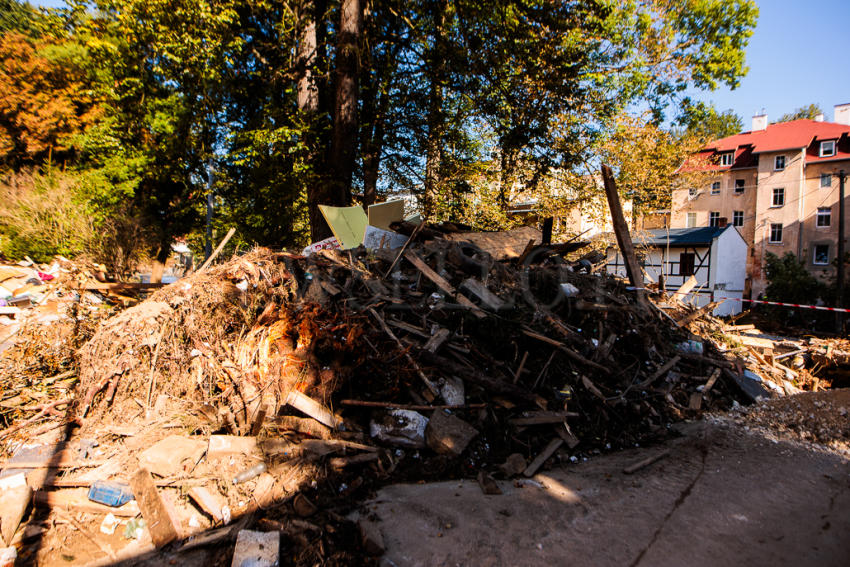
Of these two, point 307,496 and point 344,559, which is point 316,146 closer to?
point 307,496

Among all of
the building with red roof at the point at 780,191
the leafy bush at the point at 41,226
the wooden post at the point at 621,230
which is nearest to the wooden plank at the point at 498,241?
the wooden post at the point at 621,230

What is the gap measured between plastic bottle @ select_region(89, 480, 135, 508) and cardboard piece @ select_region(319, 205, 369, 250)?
5.70 metres

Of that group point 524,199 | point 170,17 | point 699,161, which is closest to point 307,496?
point 170,17

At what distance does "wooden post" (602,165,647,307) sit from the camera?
7.93 m

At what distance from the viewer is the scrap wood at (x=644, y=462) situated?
398cm

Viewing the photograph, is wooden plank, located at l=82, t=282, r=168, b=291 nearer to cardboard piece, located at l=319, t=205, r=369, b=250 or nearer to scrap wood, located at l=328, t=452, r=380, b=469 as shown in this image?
cardboard piece, located at l=319, t=205, r=369, b=250

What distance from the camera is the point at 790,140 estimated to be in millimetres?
33531

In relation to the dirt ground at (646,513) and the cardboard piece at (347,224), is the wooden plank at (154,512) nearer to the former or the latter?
the dirt ground at (646,513)

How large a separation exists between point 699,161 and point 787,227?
14.1 metres

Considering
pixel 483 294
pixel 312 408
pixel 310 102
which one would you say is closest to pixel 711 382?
pixel 483 294

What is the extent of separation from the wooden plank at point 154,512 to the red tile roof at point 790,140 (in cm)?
3902

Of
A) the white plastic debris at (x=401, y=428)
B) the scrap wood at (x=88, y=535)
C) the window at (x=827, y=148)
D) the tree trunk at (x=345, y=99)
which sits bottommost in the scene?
the scrap wood at (x=88, y=535)

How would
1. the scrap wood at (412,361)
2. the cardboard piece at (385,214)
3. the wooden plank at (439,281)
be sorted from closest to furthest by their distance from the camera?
1. the scrap wood at (412,361)
2. the wooden plank at (439,281)
3. the cardboard piece at (385,214)

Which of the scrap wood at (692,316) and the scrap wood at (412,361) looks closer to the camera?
the scrap wood at (412,361)
